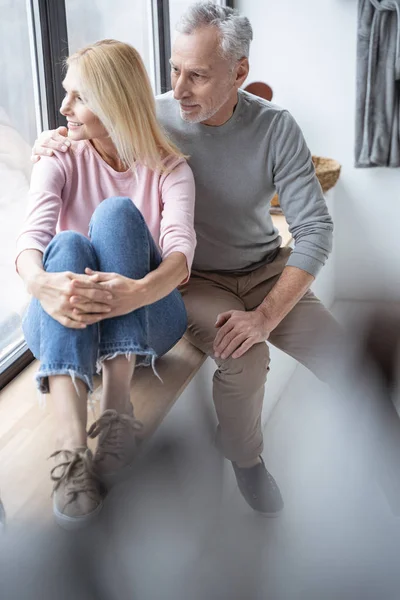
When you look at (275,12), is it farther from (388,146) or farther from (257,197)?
(257,197)

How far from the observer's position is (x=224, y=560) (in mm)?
753

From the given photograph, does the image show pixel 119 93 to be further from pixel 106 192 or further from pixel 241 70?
pixel 241 70

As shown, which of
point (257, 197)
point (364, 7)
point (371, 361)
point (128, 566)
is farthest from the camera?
point (364, 7)

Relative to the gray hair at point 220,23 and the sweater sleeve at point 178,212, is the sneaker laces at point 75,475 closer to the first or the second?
the sweater sleeve at point 178,212

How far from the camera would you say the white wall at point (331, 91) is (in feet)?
6.23

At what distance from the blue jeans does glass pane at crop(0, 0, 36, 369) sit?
0.93ft

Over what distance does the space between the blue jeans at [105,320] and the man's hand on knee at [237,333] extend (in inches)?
5.1

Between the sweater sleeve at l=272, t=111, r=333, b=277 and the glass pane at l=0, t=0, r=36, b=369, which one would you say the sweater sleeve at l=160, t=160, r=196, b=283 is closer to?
the sweater sleeve at l=272, t=111, r=333, b=277

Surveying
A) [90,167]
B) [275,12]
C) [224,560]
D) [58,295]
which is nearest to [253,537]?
[224,560]

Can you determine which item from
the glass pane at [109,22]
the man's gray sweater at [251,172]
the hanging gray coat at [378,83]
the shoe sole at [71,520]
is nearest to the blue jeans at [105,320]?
the shoe sole at [71,520]

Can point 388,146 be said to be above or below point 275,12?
below

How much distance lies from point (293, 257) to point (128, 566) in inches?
20.1

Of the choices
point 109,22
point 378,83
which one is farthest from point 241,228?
point 378,83

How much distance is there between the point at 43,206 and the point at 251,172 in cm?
33
